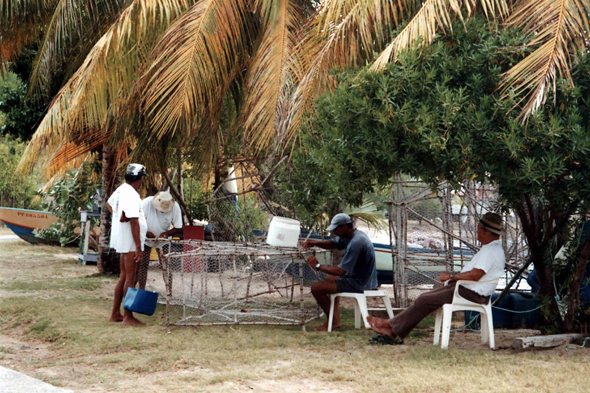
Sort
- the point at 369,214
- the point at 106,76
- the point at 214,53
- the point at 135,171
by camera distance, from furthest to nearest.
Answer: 1. the point at 369,214
2. the point at 106,76
3. the point at 214,53
4. the point at 135,171

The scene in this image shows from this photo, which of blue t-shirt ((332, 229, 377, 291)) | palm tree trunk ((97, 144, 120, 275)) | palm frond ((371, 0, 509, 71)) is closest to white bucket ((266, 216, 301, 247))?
blue t-shirt ((332, 229, 377, 291))

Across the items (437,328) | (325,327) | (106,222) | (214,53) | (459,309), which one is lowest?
(325,327)

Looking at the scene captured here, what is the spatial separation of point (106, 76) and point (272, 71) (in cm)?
239

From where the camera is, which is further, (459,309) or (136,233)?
(136,233)

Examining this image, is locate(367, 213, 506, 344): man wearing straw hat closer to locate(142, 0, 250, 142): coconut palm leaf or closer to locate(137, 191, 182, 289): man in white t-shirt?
locate(137, 191, 182, 289): man in white t-shirt

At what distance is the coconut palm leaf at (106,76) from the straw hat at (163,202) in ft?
5.27

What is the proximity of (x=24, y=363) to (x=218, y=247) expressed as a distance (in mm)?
2490

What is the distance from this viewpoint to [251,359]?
6.18m

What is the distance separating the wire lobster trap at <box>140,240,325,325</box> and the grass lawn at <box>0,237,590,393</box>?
276mm

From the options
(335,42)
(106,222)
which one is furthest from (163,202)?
(106,222)

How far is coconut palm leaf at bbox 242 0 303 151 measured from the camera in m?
8.82

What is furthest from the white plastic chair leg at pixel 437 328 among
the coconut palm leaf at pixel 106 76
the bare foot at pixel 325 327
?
the coconut palm leaf at pixel 106 76

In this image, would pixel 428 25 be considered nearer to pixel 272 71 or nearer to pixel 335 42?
pixel 335 42

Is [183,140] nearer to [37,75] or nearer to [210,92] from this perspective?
[210,92]
